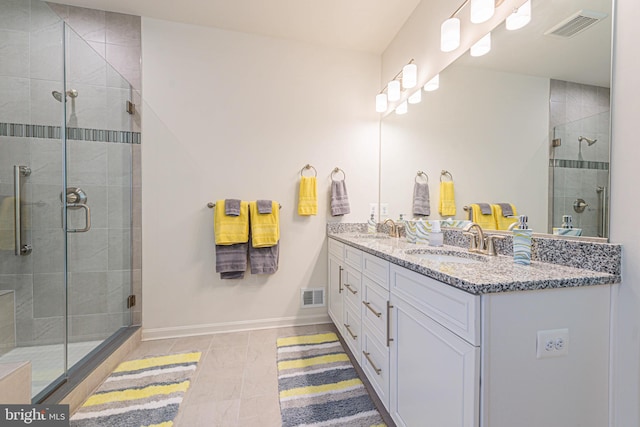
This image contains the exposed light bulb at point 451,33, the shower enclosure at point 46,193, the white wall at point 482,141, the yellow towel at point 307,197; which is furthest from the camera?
the yellow towel at point 307,197

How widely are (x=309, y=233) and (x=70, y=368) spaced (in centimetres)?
169

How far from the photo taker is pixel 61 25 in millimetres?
1679

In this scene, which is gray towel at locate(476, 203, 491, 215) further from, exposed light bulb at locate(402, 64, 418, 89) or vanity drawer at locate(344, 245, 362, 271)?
exposed light bulb at locate(402, 64, 418, 89)

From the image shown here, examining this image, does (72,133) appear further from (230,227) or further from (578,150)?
(578,150)

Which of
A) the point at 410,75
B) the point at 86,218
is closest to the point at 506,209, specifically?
the point at 410,75

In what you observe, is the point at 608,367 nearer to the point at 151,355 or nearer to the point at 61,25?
the point at 151,355

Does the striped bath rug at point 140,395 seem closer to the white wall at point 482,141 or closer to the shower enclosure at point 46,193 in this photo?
the shower enclosure at point 46,193

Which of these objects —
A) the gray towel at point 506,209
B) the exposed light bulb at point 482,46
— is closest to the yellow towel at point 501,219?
the gray towel at point 506,209

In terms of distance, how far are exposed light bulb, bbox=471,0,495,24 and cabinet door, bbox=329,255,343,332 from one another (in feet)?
5.25

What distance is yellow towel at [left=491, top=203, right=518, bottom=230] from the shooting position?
1.20m

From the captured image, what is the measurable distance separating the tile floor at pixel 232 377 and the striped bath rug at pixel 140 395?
0.07 m

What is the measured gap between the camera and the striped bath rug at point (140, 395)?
1231mm

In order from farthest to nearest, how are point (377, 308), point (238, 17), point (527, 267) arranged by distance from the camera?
point (238, 17) < point (377, 308) < point (527, 267)

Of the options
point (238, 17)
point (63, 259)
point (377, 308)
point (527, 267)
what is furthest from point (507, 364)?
point (238, 17)
